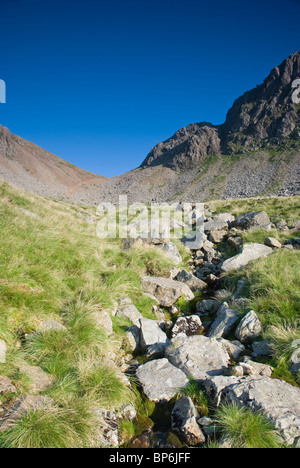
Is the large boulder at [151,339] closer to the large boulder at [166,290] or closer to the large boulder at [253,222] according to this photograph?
the large boulder at [166,290]

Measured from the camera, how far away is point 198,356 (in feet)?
13.7

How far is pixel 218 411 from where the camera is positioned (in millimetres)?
2869

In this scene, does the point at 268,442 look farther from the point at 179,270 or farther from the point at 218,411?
the point at 179,270

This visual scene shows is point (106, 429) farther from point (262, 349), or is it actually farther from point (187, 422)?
point (262, 349)

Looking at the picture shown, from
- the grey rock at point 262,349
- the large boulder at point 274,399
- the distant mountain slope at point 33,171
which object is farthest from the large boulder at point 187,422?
the distant mountain slope at point 33,171

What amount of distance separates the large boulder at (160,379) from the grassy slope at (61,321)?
1.24 feet

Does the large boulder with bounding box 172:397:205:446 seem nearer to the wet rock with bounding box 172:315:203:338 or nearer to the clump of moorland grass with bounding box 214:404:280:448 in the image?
the clump of moorland grass with bounding box 214:404:280:448

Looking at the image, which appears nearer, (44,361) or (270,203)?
(44,361)

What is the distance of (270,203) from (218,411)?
68.6ft

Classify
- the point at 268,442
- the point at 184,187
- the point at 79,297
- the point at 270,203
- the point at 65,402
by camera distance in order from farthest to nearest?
the point at 184,187 < the point at 270,203 < the point at 79,297 < the point at 65,402 < the point at 268,442

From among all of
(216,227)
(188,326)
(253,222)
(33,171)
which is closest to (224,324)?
(188,326)

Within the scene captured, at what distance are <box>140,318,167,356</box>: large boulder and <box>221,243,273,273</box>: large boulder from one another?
4.24 m

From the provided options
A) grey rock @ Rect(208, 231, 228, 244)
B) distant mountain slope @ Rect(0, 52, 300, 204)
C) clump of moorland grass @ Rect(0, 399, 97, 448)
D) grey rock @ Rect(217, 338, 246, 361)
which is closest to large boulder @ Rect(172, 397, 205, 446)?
clump of moorland grass @ Rect(0, 399, 97, 448)
